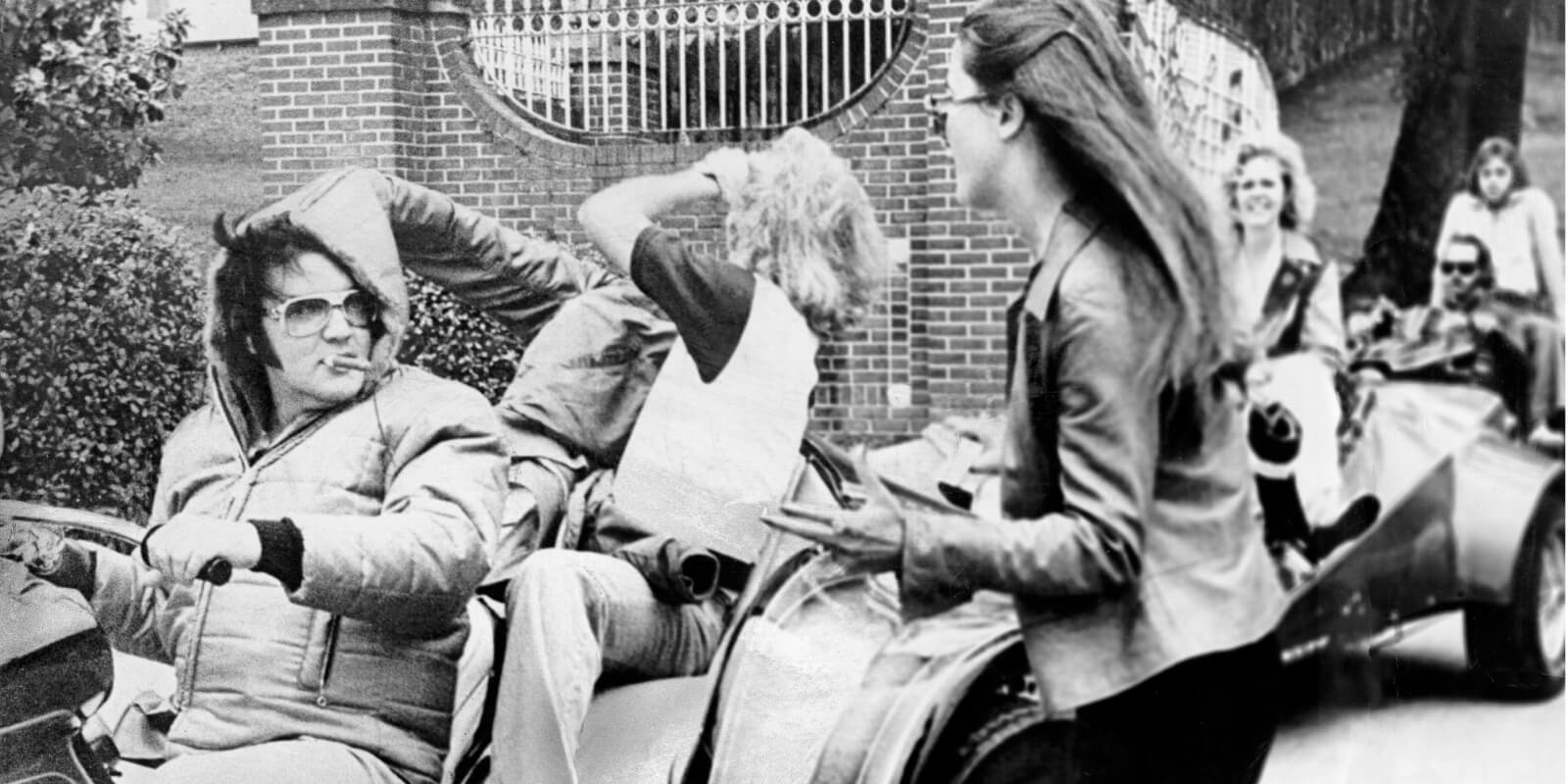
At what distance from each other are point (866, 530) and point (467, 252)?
1.54 m

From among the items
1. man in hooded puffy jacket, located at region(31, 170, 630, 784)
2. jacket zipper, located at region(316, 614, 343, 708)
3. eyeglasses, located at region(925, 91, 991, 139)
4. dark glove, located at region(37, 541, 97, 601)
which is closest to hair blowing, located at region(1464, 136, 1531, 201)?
eyeglasses, located at region(925, 91, 991, 139)

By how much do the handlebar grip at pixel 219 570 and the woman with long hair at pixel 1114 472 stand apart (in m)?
1.82

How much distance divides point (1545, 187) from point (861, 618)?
2066mm

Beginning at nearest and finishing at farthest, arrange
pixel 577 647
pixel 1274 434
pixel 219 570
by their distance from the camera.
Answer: pixel 1274 434
pixel 577 647
pixel 219 570

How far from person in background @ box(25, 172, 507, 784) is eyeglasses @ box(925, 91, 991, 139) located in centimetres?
146

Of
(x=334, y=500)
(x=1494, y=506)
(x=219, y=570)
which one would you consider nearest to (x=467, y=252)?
(x=334, y=500)

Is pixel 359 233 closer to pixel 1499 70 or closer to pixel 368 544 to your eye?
pixel 368 544

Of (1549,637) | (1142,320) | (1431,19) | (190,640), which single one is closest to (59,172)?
(190,640)

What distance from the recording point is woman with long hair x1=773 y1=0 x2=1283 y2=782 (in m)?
4.37

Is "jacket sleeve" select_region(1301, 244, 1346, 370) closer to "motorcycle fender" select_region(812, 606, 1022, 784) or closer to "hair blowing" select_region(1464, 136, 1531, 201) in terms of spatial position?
"hair blowing" select_region(1464, 136, 1531, 201)

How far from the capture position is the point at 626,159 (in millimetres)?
5098

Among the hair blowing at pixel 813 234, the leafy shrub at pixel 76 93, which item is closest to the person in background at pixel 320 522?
the leafy shrub at pixel 76 93

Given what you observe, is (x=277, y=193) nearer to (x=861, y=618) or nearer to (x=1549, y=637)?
(x=861, y=618)

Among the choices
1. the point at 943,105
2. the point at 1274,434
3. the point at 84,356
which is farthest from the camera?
the point at 84,356
